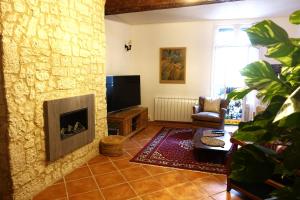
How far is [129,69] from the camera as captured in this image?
6.03 meters

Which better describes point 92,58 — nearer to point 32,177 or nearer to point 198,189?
point 32,177

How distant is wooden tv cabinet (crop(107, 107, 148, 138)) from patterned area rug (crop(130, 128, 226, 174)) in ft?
1.68

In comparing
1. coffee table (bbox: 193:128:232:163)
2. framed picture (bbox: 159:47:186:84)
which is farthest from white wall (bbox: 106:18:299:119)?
coffee table (bbox: 193:128:232:163)

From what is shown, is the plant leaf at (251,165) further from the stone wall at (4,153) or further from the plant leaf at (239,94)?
the stone wall at (4,153)

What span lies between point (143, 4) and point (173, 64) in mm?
2356

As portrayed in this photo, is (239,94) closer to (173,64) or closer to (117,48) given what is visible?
(117,48)

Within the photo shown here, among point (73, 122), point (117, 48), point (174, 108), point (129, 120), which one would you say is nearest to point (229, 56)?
point (174, 108)

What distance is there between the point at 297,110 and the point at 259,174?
32 centimetres

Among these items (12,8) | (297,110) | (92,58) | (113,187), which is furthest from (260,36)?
(92,58)

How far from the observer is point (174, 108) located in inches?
229

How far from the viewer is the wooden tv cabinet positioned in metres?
4.36

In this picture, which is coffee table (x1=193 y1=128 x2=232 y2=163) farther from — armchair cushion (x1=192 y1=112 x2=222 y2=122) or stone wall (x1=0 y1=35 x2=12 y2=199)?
stone wall (x1=0 y1=35 x2=12 y2=199)

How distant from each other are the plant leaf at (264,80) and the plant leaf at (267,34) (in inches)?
3.7

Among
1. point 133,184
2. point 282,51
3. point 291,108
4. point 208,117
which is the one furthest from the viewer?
point 208,117
